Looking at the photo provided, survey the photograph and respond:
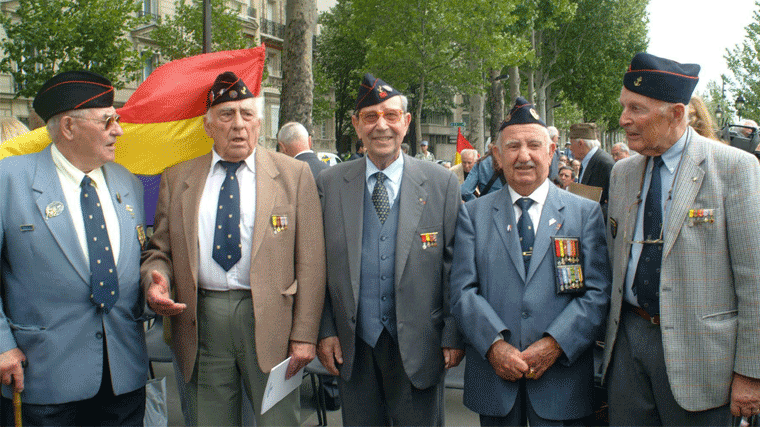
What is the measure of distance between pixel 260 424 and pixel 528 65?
121ft

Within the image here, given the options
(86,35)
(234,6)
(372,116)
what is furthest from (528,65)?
(372,116)

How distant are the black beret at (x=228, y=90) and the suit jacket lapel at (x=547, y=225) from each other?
1634mm

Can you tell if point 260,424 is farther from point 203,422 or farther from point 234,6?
point 234,6

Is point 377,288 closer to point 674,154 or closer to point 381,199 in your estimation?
point 381,199

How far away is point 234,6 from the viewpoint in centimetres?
3759

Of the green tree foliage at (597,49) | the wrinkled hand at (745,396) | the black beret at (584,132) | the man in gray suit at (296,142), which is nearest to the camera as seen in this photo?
the wrinkled hand at (745,396)

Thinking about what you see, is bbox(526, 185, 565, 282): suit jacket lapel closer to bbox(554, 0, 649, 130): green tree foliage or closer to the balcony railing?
bbox(554, 0, 649, 130): green tree foliage

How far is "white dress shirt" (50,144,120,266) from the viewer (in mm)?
2963

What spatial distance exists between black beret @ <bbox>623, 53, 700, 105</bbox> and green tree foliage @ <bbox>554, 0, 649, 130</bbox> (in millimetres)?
38692

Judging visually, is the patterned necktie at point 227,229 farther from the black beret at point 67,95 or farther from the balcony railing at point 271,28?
the balcony railing at point 271,28

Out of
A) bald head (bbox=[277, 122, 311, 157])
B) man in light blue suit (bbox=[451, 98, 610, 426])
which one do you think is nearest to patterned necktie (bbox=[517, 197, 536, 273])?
man in light blue suit (bbox=[451, 98, 610, 426])

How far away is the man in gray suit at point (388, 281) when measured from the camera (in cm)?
308

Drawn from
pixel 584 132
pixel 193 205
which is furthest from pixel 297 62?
pixel 193 205

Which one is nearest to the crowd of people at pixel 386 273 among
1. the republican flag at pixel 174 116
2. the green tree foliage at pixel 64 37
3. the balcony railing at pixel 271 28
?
the republican flag at pixel 174 116
